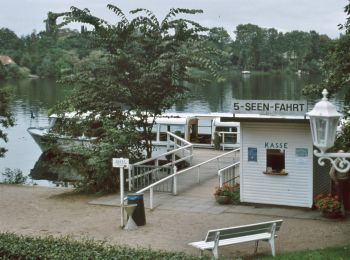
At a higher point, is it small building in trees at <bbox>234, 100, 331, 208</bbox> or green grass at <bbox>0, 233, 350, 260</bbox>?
small building in trees at <bbox>234, 100, 331, 208</bbox>

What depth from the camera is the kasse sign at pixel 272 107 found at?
1739cm

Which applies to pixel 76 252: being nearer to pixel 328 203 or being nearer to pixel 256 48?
pixel 328 203

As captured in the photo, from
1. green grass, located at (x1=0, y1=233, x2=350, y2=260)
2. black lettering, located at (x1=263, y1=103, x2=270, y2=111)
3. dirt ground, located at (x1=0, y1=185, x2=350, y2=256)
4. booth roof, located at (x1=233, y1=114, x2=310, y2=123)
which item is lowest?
dirt ground, located at (x1=0, y1=185, x2=350, y2=256)

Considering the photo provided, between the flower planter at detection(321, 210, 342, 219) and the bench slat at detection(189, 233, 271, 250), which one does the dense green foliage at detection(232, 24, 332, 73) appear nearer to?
the flower planter at detection(321, 210, 342, 219)

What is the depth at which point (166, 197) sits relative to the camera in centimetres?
1970

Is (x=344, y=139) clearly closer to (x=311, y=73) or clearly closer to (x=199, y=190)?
(x=199, y=190)

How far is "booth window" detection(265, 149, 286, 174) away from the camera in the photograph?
17.9 meters

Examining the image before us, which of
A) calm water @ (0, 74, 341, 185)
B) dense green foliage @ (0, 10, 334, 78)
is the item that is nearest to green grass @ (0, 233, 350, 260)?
calm water @ (0, 74, 341, 185)

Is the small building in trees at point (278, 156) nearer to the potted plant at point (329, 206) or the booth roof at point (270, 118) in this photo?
the booth roof at point (270, 118)

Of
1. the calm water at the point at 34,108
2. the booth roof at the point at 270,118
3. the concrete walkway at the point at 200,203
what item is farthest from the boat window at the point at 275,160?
the calm water at the point at 34,108

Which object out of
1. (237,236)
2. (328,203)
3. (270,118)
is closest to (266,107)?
(270,118)

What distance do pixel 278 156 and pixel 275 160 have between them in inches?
7.1

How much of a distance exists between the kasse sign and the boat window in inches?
46.1

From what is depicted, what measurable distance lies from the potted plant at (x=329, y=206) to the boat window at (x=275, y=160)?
1.95 meters
